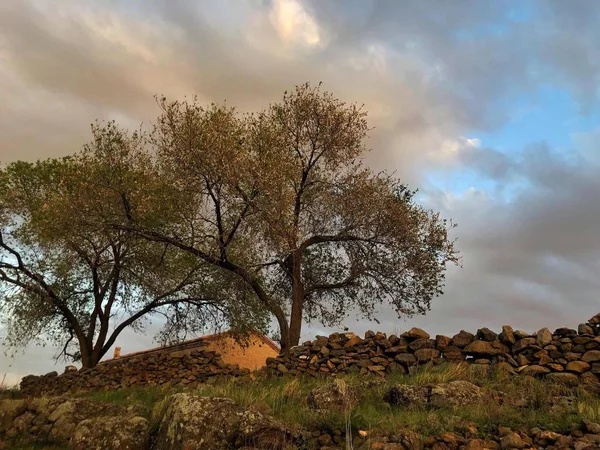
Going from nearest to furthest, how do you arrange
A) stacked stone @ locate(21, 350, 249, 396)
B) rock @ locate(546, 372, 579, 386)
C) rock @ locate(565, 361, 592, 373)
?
1. rock @ locate(546, 372, 579, 386)
2. rock @ locate(565, 361, 592, 373)
3. stacked stone @ locate(21, 350, 249, 396)

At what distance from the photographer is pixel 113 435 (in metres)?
10.3

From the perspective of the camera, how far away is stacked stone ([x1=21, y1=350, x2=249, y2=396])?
1792cm

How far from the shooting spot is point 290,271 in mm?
21750

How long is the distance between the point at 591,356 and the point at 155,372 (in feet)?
47.8

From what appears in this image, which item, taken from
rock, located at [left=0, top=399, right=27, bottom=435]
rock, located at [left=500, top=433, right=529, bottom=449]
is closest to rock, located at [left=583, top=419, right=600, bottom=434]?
rock, located at [left=500, top=433, right=529, bottom=449]

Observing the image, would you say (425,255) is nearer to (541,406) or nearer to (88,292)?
(541,406)

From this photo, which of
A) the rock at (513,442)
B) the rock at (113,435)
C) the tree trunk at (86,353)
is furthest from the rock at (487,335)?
the tree trunk at (86,353)

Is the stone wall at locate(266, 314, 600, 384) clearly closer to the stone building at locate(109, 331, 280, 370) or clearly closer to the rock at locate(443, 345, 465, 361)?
the rock at locate(443, 345, 465, 361)

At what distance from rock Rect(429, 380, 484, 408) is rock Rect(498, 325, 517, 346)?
3092 mm

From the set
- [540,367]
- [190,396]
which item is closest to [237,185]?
[190,396]

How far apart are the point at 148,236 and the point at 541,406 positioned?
1503cm

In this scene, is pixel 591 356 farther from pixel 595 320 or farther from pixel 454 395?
pixel 454 395

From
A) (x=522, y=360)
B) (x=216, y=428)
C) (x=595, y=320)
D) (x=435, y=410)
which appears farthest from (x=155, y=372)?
(x=595, y=320)

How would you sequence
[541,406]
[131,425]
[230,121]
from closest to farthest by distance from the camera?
1. [541,406]
2. [131,425]
3. [230,121]
